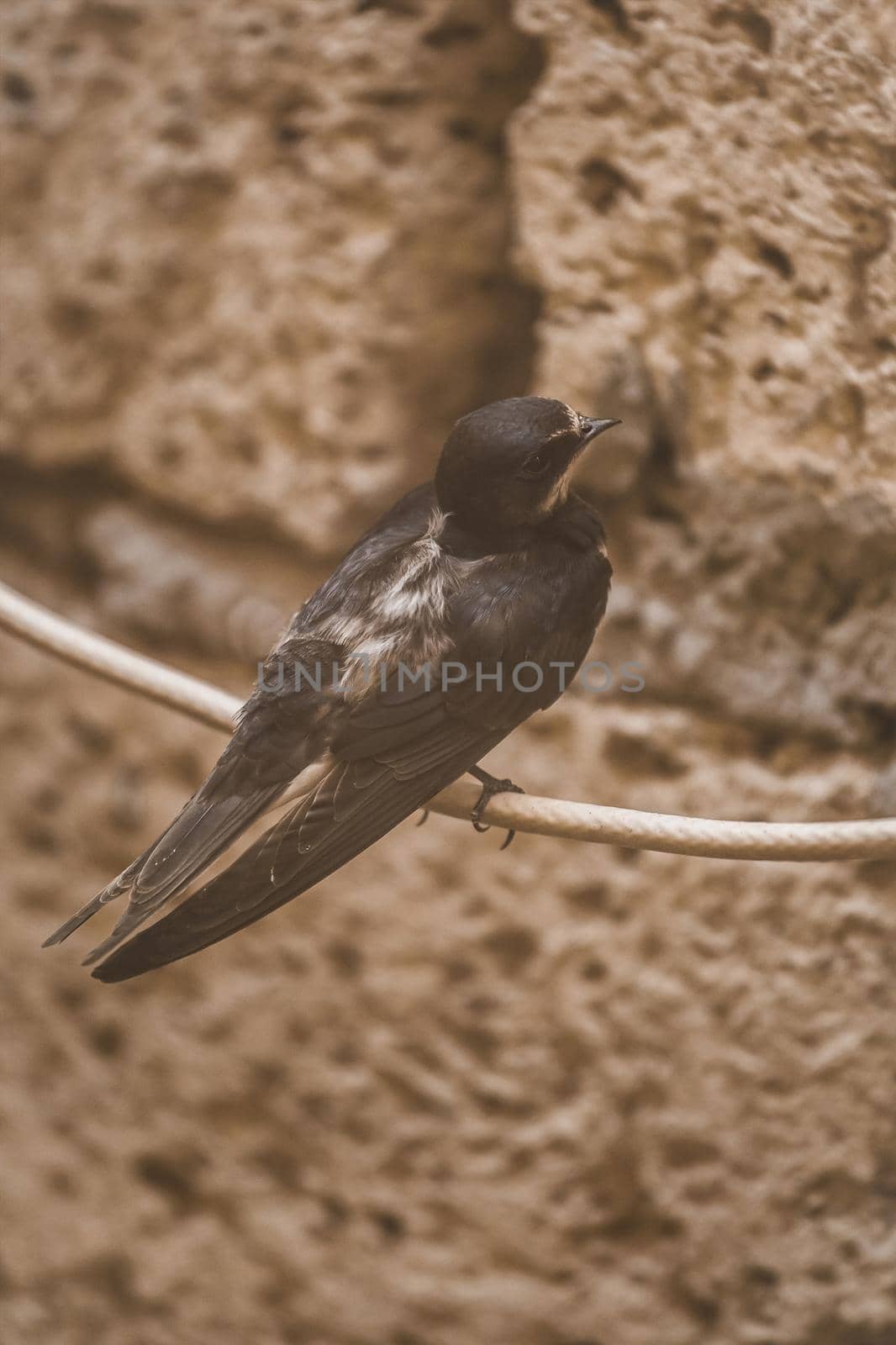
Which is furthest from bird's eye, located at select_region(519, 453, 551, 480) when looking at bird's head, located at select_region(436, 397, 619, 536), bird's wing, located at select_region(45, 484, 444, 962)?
bird's wing, located at select_region(45, 484, 444, 962)

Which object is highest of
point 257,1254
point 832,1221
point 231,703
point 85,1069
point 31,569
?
point 231,703

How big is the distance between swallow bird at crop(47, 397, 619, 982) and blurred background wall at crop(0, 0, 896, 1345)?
0.21m

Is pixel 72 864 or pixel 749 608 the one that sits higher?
pixel 749 608

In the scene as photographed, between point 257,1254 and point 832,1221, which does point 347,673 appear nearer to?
point 832,1221

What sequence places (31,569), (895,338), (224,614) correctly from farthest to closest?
1. (31,569)
2. (224,614)
3. (895,338)

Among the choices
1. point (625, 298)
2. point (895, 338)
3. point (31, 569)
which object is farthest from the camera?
point (31, 569)

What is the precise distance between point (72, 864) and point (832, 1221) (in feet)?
2.94

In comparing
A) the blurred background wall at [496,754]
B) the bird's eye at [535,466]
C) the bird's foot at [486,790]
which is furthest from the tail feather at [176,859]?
the blurred background wall at [496,754]

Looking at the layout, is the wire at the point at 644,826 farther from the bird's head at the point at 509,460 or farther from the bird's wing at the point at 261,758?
the bird's head at the point at 509,460

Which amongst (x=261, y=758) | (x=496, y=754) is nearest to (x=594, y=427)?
(x=261, y=758)

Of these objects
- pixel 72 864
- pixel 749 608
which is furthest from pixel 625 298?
pixel 72 864

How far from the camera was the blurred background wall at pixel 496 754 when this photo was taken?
102cm

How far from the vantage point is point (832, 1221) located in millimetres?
1090

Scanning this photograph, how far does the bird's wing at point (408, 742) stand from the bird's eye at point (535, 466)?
0.08 m
